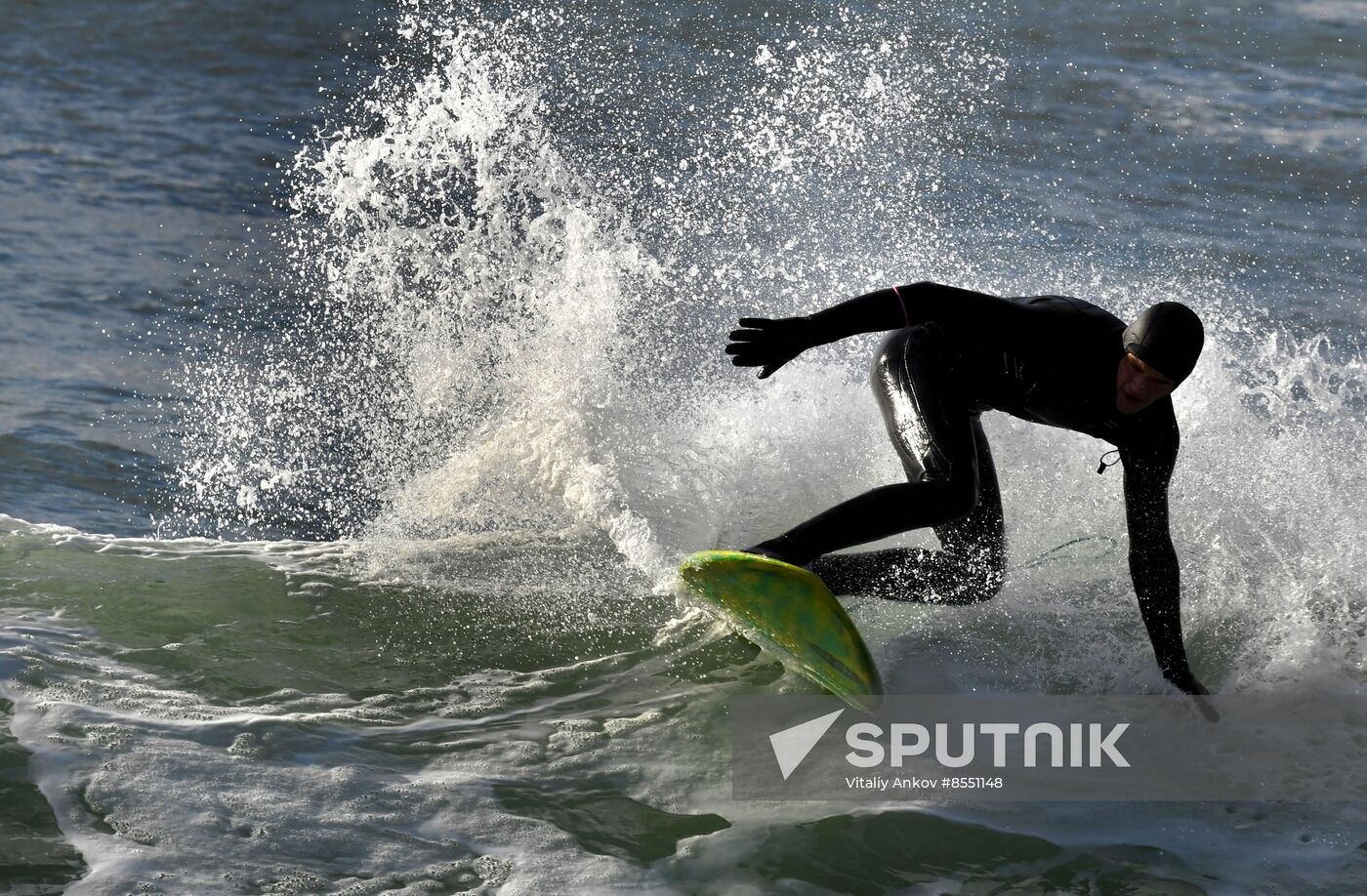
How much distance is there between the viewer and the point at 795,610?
401 centimetres

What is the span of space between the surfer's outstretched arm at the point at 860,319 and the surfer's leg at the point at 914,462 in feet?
1.09

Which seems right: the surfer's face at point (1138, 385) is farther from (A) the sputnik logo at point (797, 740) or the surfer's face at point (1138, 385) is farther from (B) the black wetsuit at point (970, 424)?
(A) the sputnik logo at point (797, 740)

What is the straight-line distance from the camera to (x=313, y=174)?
13.3 m

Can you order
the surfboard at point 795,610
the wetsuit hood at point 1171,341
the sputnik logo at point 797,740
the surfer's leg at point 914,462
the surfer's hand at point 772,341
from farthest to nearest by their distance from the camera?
the sputnik logo at point 797,740 < the surfer's leg at point 914,462 < the surfboard at point 795,610 < the surfer's hand at point 772,341 < the wetsuit hood at point 1171,341

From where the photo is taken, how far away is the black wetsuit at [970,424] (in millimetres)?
4031

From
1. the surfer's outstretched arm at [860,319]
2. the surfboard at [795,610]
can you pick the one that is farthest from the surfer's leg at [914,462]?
the surfer's outstretched arm at [860,319]

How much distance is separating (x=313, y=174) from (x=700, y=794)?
35.1 feet

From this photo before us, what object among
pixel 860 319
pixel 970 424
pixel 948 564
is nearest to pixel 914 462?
pixel 970 424

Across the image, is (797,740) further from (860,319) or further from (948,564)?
(860,319)

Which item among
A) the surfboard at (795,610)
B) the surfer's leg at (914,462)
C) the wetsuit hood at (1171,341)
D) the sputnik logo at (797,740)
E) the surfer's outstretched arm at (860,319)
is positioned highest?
the surfer's outstretched arm at (860,319)

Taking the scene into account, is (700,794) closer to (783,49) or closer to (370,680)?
(370,680)

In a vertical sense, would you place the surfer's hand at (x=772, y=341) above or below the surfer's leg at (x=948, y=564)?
above

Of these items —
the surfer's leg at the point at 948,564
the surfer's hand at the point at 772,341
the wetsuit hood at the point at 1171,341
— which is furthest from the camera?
the surfer's leg at the point at 948,564

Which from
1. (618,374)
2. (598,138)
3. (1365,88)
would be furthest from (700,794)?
(1365,88)
